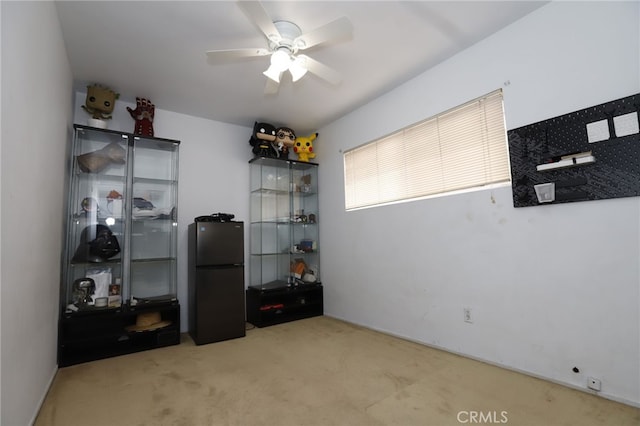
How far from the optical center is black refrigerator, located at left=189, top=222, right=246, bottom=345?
3121 mm

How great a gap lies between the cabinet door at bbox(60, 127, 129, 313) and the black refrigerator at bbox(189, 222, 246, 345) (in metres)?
0.71

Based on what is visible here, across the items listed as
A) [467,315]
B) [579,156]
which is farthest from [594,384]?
[579,156]

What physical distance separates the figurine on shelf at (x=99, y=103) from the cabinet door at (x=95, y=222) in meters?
0.13

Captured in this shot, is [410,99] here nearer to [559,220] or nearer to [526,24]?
[526,24]

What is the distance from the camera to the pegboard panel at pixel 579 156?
70.7 inches

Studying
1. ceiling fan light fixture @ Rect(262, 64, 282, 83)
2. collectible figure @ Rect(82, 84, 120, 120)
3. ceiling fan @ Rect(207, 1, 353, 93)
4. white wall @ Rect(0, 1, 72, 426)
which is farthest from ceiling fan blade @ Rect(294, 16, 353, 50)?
collectible figure @ Rect(82, 84, 120, 120)

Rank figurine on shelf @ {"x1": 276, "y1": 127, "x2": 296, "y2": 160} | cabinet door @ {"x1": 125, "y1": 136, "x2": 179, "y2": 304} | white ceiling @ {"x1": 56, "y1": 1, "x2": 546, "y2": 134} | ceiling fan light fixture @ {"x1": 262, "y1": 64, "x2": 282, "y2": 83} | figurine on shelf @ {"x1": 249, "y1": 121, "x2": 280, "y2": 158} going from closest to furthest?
white ceiling @ {"x1": 56, "y1": 1, "x2": 546, "y2": 134}, ceiling fan light fixture @ {"x1": 262, "y1": 64, "x2": 282, "y2": 83}, cabinet door @ {"x1": 125, "y1": 136, "x2": 179, "y2": 304}, figurine on shelf @ {"x1": 249, "y1": 121, "x2": 280, "y2": 158}, figurine on shelf @ {"x1": 276, "y1": 127, "x2": 296, "y2": 160}

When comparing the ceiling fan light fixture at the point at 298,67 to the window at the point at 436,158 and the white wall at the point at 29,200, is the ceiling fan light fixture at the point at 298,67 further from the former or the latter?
the white wall at the point at 29,200

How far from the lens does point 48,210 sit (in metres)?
2.04

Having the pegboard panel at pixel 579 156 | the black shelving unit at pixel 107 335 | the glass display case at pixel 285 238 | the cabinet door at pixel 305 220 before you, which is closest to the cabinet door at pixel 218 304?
the black shelving unit at pixel 107 335

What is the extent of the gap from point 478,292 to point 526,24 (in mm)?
2080

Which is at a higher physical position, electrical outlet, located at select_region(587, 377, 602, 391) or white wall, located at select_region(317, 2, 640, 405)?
white wall, located at select_region(317, 2, 640, 405)

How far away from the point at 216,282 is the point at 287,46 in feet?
7.73

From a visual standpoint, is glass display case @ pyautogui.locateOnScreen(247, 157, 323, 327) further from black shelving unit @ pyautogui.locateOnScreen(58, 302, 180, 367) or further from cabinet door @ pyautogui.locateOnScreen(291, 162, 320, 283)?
black shelving unit @ pyautogui.locateOnScreen(58, 302, 180, 367)
